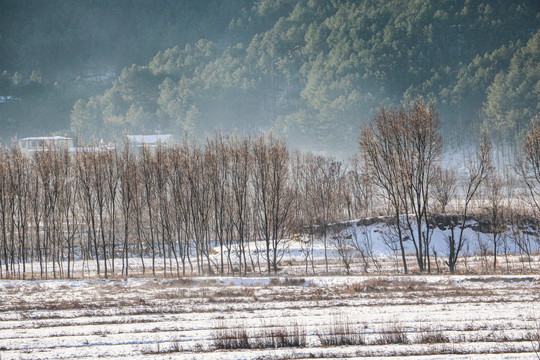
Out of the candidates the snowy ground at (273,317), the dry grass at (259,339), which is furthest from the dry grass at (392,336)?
the dry grass at (259,339)

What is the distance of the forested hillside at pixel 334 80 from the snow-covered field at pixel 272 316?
6259 centimetres

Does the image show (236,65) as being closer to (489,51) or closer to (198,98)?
(198,98)

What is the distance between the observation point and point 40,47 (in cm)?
19025

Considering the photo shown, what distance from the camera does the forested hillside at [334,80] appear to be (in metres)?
88.0

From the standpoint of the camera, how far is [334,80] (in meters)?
94.7

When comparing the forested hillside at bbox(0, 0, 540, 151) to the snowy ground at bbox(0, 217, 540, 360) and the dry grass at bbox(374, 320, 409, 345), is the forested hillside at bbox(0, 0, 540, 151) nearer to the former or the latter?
the snowy ground at bbox(0, 217, 540, 360)

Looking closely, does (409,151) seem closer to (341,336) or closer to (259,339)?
(341,336)

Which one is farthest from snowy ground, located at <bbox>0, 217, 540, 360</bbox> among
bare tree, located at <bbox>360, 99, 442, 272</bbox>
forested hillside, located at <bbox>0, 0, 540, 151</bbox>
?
forested hillside, located at <bbox>0, 0, 540, 151</bbox>

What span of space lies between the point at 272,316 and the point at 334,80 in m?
82.8

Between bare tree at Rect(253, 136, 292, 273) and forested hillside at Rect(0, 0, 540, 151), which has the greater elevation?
forested hillside at Rect(0, 0, 540, 151)

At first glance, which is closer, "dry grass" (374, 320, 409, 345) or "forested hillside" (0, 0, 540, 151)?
"dry grass" (374, 320, 409, 345)

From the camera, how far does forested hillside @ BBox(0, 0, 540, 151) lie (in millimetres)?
88000

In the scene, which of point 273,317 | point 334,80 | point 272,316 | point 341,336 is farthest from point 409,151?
point 334,80

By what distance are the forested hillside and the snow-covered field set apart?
62593 mm
